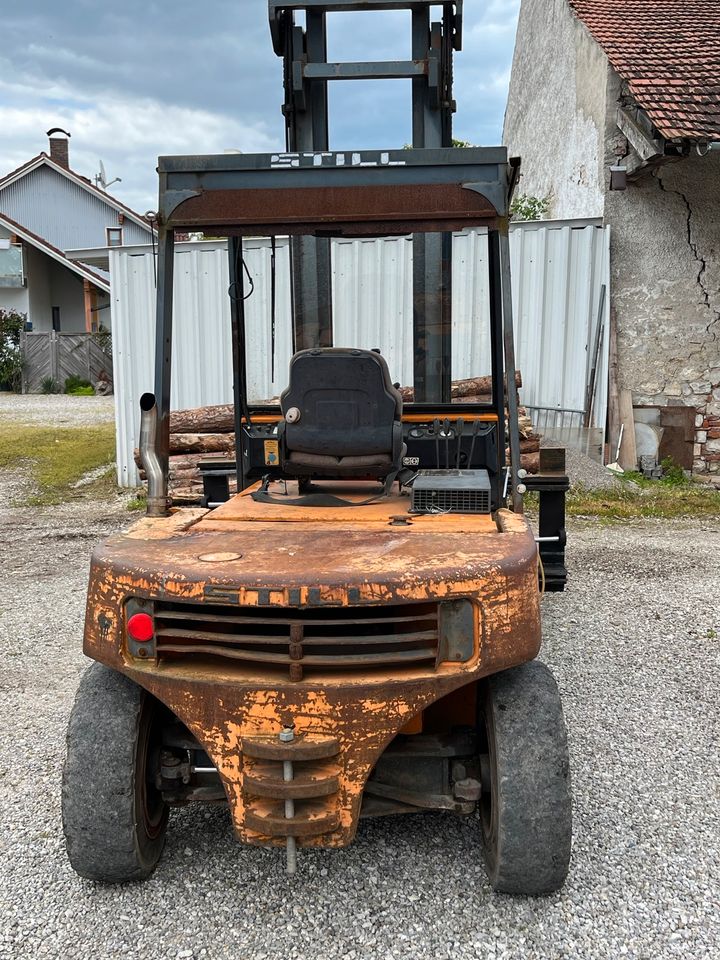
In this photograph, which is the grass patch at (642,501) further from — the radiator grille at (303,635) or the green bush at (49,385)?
the green bush at (49,385)

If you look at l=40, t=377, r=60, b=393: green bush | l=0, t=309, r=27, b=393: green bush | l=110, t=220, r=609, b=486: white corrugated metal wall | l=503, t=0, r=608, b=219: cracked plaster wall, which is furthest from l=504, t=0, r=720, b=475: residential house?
l=0, t=309, r=27, b=393: green bush

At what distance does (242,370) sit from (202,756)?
7.33 feet

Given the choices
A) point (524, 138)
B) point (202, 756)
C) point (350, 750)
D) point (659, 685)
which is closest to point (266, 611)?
point (350, 750)

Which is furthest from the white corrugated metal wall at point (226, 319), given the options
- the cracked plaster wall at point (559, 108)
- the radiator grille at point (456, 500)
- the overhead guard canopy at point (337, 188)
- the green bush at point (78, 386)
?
the green bush at point (78, 386)

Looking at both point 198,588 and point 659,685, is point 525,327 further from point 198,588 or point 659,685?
point 198,588

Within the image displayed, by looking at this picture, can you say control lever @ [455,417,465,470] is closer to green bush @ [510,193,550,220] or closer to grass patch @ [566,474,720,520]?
grass patch @ [566,474,720,520]

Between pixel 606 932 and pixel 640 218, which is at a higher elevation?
pixel 640 218

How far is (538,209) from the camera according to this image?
1492 cm

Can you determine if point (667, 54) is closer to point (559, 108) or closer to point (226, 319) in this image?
point (559, 108)

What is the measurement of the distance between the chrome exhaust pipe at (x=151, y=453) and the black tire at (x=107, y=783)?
2.56 feet

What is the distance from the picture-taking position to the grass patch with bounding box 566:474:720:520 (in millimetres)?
9398

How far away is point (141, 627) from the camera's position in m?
2.83

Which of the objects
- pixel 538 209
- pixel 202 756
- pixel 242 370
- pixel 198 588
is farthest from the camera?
pixel 538 209

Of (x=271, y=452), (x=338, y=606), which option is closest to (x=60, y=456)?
(x=271, y=452)
